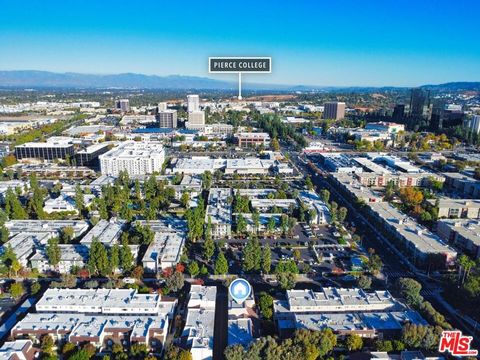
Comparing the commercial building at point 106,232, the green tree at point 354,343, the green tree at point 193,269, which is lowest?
the green tree at point 354,343

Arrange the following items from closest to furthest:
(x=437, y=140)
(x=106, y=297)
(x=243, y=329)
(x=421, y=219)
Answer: (x=243, y=329) < (x=106, y=297) < (x=421, y=219) < (x=437, y=140)

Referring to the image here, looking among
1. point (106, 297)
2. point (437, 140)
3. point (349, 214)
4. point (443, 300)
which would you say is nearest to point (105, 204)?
point (106, 297)

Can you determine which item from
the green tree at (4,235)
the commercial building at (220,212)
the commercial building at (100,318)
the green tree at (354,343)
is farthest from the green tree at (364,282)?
the green tree at (4,235)

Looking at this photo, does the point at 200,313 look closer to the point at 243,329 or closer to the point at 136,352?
the point at 243,329

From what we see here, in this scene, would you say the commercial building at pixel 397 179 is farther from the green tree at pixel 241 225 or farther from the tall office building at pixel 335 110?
the tall office building at pixel 335 110

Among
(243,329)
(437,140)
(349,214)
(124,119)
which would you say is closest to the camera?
(243,329)

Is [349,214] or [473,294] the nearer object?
[473,294]

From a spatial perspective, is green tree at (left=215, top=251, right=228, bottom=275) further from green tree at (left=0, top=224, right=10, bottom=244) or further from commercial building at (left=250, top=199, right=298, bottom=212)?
green tree at (left=0, top=224, right=10, bottom=244)
